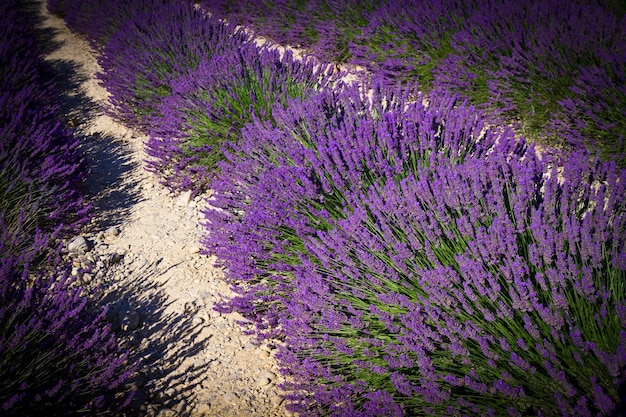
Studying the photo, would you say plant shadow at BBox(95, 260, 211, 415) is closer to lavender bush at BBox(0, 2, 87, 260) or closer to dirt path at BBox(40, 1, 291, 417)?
dirt path at BBox(40, 1, 291, 417)

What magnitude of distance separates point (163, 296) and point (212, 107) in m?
1.57

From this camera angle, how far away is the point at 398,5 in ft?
14.6

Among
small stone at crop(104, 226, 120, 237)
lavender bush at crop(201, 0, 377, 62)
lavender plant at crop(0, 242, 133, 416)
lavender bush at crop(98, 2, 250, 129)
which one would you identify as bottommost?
small stone at crop(104, 226, 120, 237)

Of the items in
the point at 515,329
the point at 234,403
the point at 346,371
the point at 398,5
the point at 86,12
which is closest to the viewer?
the point at 515,329

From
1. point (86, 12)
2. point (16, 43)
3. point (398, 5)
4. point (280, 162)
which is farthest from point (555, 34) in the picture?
point (86, 12)

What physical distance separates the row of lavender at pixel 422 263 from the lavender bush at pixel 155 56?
4.21 ft

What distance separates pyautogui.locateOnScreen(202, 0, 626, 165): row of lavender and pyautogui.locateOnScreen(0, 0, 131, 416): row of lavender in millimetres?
3276

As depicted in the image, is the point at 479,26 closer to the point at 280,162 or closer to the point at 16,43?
the point at 280,162

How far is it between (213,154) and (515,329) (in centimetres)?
258

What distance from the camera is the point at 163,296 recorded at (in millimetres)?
2535

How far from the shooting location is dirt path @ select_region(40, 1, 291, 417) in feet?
6.44

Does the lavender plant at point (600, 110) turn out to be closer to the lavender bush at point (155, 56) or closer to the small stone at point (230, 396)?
the small stone at point (230, 396)

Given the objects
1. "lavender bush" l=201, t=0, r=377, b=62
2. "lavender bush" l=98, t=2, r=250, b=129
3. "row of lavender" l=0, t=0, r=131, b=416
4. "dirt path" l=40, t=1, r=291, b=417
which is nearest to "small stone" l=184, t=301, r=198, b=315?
"dirt path" l=40, t=1, r=291, b=417

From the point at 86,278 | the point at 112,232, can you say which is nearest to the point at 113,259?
the point at 86,278
